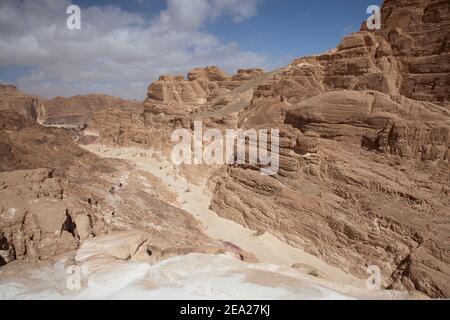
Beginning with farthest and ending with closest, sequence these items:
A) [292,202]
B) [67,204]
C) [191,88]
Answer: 1. [191,88]
2. [292,202]
3. [67,204]

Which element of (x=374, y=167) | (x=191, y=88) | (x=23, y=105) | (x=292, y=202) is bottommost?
(x=292, y=202)

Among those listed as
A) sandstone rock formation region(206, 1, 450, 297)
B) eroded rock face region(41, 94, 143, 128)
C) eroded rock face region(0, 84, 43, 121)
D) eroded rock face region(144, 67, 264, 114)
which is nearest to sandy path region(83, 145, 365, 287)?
sandstone rock formation region(206, 1, 450, 297)

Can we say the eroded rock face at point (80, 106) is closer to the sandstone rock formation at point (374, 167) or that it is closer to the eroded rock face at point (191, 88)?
the eroded rock face at point (191, 88)

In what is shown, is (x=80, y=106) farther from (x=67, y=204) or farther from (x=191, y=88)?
(x=67, y=204)

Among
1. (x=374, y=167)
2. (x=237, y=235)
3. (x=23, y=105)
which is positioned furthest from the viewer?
(x=23, y=105)

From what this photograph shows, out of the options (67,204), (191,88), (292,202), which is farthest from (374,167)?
(191,88)

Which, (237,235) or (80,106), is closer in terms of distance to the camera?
(237,235)

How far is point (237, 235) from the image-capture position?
11.9 meters

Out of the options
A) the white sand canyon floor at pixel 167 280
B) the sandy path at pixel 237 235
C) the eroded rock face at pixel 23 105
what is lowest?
the sandy path at pixel 237 235

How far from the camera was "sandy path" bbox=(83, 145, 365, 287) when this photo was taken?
31.9 ft

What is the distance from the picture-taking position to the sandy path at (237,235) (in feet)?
31.9

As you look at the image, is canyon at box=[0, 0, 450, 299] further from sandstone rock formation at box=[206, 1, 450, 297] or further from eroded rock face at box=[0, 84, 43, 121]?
eroded rock face at box=[0, 84, 43, 121]

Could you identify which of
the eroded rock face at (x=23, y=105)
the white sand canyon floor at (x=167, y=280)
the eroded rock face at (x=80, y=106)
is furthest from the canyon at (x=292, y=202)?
the eroded rock face at (x=80, y=106)
